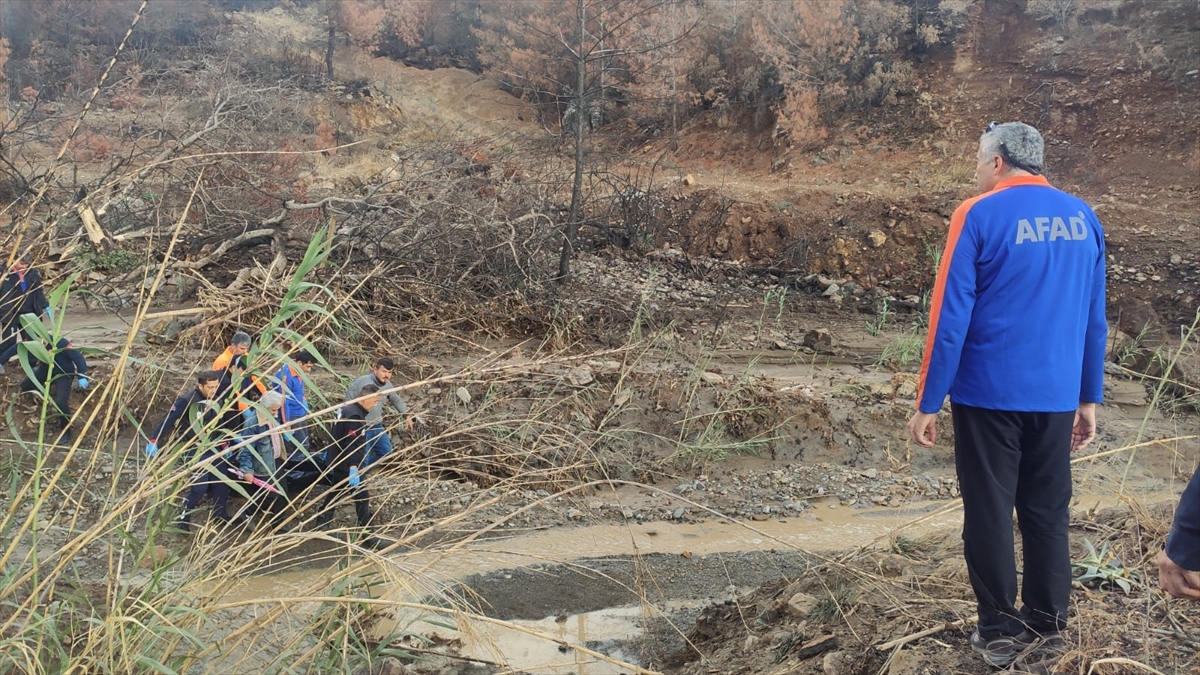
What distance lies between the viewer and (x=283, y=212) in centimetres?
950

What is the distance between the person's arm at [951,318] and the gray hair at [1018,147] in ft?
0.69

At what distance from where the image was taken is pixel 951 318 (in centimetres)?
244

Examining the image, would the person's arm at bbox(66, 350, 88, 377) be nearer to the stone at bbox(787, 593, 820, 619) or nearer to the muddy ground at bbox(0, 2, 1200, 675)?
the muddy ground at bbox(0, 2, 1200, 675)

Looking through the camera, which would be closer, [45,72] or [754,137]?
[754,137]

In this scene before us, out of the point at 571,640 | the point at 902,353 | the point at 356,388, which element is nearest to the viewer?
the point at 571,640

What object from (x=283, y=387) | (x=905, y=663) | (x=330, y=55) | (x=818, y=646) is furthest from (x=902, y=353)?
(x=330, y=55)

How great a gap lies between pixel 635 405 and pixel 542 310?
2.01 meters

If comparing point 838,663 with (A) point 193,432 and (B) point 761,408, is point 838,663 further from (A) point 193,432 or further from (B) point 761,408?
(B) point 761,408

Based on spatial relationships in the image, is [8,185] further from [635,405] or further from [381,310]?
[635,405]

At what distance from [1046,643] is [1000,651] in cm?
14

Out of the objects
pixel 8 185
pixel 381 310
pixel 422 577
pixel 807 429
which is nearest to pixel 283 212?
pixel 381 310

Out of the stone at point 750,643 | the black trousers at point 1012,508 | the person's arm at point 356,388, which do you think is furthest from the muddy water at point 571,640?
the black trousers at point 1012,508

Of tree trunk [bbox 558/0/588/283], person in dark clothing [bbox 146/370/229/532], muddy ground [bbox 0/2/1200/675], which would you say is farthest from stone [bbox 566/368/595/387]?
person in dark clothing [bbox 146/370/229/532]

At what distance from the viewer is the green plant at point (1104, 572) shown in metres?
3.05
